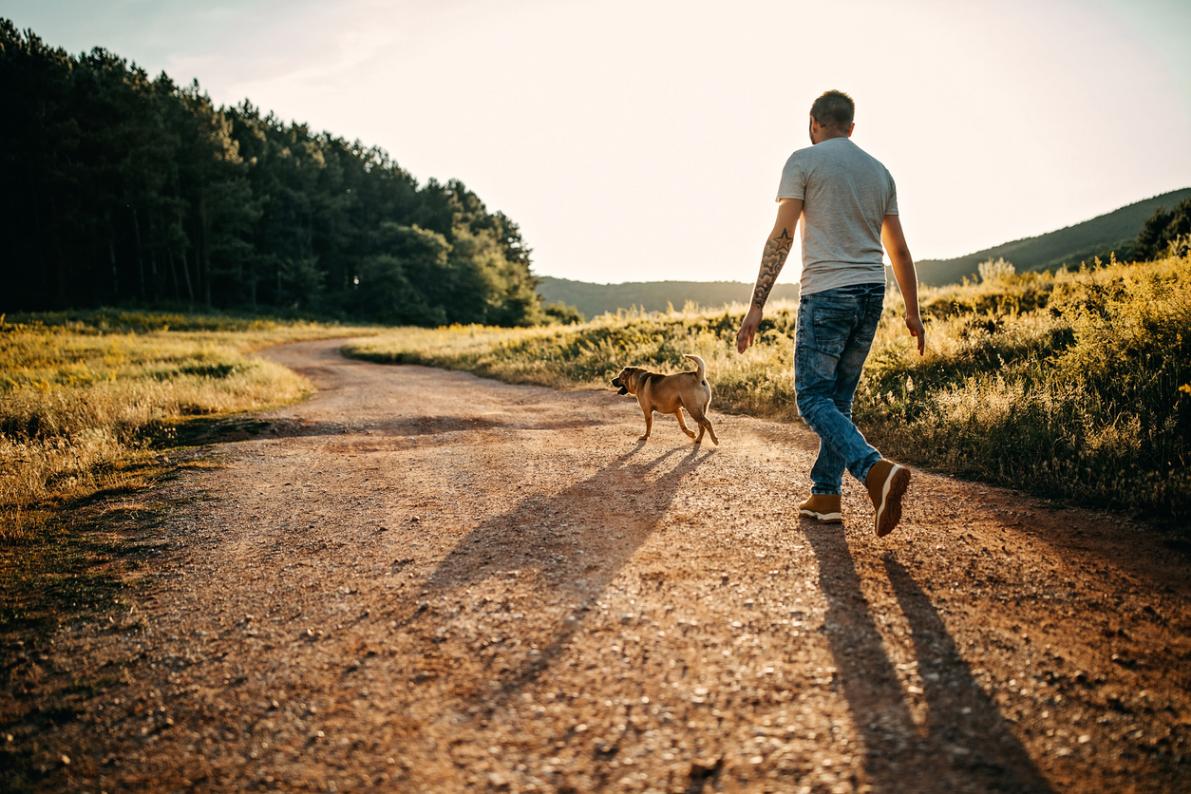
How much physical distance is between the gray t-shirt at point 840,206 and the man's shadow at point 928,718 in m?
1.88

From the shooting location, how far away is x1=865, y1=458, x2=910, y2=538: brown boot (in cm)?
311

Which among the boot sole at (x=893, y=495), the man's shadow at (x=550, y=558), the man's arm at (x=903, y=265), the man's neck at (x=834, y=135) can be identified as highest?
the man's neck at (x=834, y=135)

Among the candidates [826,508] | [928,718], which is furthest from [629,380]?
[928,718]

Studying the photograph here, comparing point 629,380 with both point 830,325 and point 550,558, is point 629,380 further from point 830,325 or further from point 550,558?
point 550,558

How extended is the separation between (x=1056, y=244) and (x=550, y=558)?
87292 millimetres

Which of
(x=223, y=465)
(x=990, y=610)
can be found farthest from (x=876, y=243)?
(x=223, y=465)

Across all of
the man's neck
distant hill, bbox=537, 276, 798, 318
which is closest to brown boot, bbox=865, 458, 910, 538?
the man's neck

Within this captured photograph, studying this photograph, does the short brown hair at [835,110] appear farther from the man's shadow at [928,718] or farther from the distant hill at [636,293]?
the distant hill at [636,293]

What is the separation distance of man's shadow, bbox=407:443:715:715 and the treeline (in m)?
49.3

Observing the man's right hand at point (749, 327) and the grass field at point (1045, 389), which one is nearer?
the man's right hand at point (749, 327)

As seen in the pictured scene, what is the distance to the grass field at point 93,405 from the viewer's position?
15.9 feet

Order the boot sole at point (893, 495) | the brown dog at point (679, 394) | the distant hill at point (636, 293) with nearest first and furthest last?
the boot sole at point (893, 495), the brown dog at point (679, 394), the distant hill at point (636, 293)

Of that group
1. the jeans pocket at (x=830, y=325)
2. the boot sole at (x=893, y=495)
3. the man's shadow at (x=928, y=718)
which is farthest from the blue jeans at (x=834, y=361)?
the man's shadow at (x=928, y=718)

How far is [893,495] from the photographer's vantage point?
311 cm
